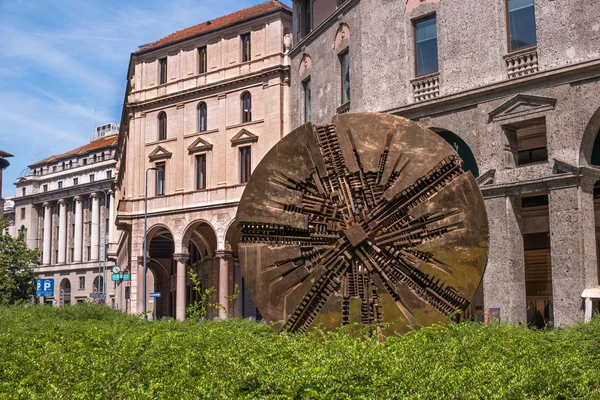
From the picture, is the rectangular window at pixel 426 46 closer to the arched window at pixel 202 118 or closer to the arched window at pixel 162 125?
the arched window at pixel 202 118

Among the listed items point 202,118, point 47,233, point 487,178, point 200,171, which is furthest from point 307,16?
point 47,233

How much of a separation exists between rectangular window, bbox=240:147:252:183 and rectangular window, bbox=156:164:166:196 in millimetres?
5183

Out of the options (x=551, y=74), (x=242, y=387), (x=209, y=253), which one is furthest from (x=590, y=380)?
(x=209, y=253)

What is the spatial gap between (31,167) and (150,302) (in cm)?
6122

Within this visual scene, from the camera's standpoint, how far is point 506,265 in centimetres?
1767

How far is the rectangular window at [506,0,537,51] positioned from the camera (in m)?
17.9

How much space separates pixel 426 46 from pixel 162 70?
84.2 feet

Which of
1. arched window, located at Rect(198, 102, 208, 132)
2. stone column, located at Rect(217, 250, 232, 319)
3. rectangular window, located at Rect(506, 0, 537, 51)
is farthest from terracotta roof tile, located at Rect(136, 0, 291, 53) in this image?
rectangular window, located at Rect(506, 0, 537, 51)

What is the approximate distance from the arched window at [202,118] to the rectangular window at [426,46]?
70.9 ft

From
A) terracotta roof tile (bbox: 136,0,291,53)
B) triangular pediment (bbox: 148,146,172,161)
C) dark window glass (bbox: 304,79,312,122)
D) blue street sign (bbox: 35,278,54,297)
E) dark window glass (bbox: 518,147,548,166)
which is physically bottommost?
blue street sign (bbox: 35,278,54,297)

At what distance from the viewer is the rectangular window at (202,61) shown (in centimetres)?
4103

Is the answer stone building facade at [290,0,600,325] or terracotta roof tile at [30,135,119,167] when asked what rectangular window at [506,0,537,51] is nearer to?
stone building facade at [290,0,600,325]

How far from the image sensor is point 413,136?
959 centimetres

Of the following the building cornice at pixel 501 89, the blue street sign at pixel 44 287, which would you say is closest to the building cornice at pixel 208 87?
the blue street sign at pixel 44 287
